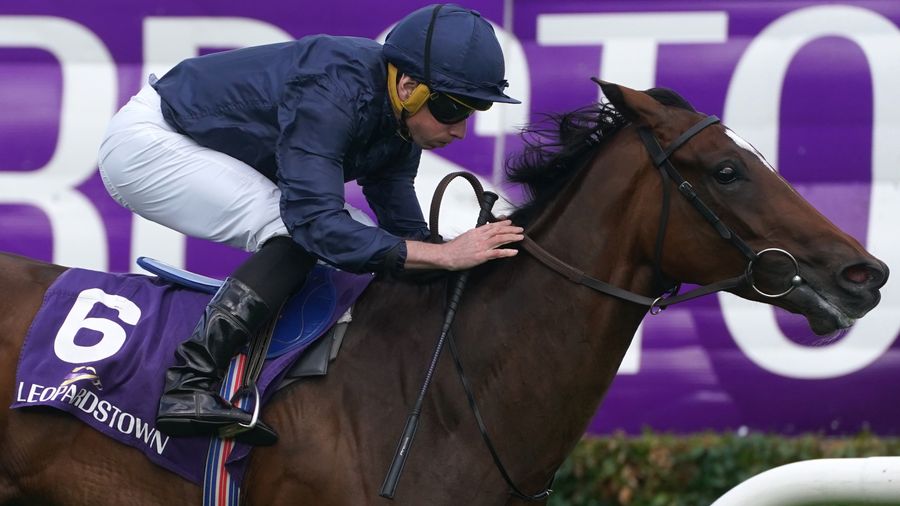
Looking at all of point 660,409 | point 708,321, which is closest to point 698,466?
point 660,409

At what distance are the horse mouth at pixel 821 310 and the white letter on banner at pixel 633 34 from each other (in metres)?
2.34

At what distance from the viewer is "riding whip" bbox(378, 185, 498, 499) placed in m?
3.16

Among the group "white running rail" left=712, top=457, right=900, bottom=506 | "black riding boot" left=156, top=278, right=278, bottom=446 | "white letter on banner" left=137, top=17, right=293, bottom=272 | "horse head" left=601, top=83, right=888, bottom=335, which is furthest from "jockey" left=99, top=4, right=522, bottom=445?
"white letter on banner" left=137, top=17, right=293, bottom=272

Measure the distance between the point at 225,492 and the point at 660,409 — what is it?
2659 mm

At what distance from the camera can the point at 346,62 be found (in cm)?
340

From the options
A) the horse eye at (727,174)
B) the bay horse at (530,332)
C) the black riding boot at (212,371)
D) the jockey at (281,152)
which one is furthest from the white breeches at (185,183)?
the horse eye at (727,174)

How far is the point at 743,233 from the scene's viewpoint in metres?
3.19

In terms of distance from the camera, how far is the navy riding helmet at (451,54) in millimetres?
3316

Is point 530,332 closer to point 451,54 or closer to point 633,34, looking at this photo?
point 451,54

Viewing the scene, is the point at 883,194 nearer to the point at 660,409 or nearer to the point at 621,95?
the point at 660,409

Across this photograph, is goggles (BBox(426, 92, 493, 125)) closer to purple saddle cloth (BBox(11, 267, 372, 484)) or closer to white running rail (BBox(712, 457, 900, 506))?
purple saddle cloth (BBox(11, 267, 372, 484))

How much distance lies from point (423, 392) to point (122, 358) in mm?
863

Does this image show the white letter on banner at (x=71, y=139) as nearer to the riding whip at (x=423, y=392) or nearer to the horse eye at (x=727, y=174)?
the riding whip at (x=423, y=392)

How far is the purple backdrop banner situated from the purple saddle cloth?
1.91 metres
